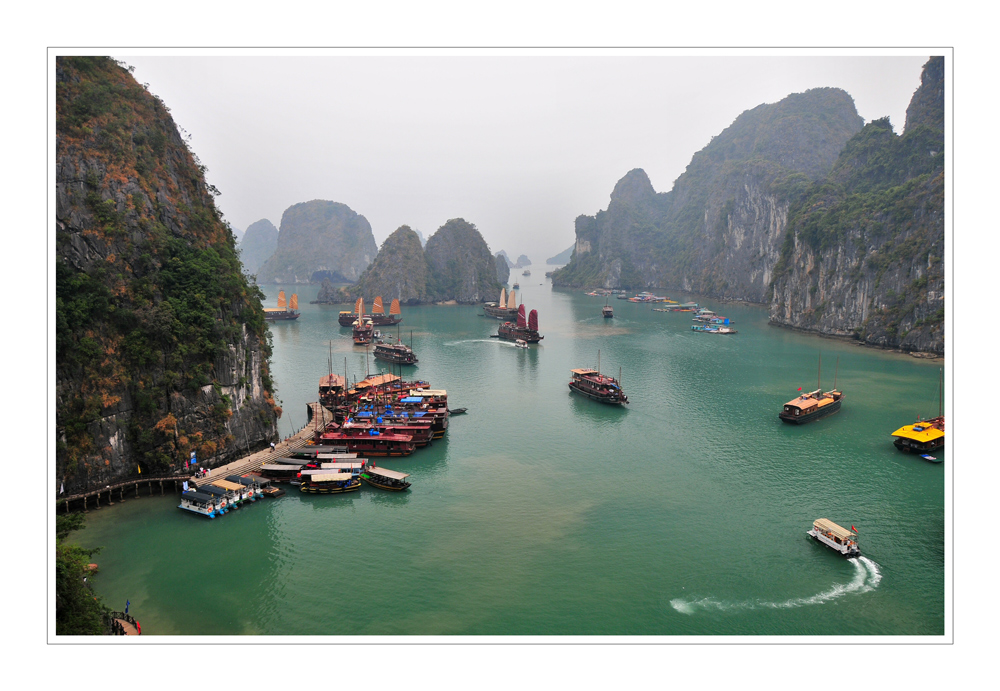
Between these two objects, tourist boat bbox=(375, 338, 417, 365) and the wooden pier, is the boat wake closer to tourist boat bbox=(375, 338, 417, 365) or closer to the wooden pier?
the wooden pier

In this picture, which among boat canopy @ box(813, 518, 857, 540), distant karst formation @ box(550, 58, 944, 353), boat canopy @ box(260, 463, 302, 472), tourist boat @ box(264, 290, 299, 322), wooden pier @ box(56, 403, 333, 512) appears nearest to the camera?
boat canopy @ box(813, 518, 857, 540)

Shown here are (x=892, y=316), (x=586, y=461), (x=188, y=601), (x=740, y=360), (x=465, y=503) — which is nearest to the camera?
(x=188, y=601)

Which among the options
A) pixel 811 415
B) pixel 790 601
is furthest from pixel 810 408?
pixel 790 601

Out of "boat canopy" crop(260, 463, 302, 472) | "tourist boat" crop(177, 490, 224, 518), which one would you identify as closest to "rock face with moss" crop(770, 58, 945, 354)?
"boat canopy" crop(260, 463, 302, 472)

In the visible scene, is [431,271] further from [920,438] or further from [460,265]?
[920,438]

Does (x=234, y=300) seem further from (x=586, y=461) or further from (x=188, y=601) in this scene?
(x=586, y=461)

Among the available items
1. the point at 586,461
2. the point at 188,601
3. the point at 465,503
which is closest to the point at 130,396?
the point at 188,601
